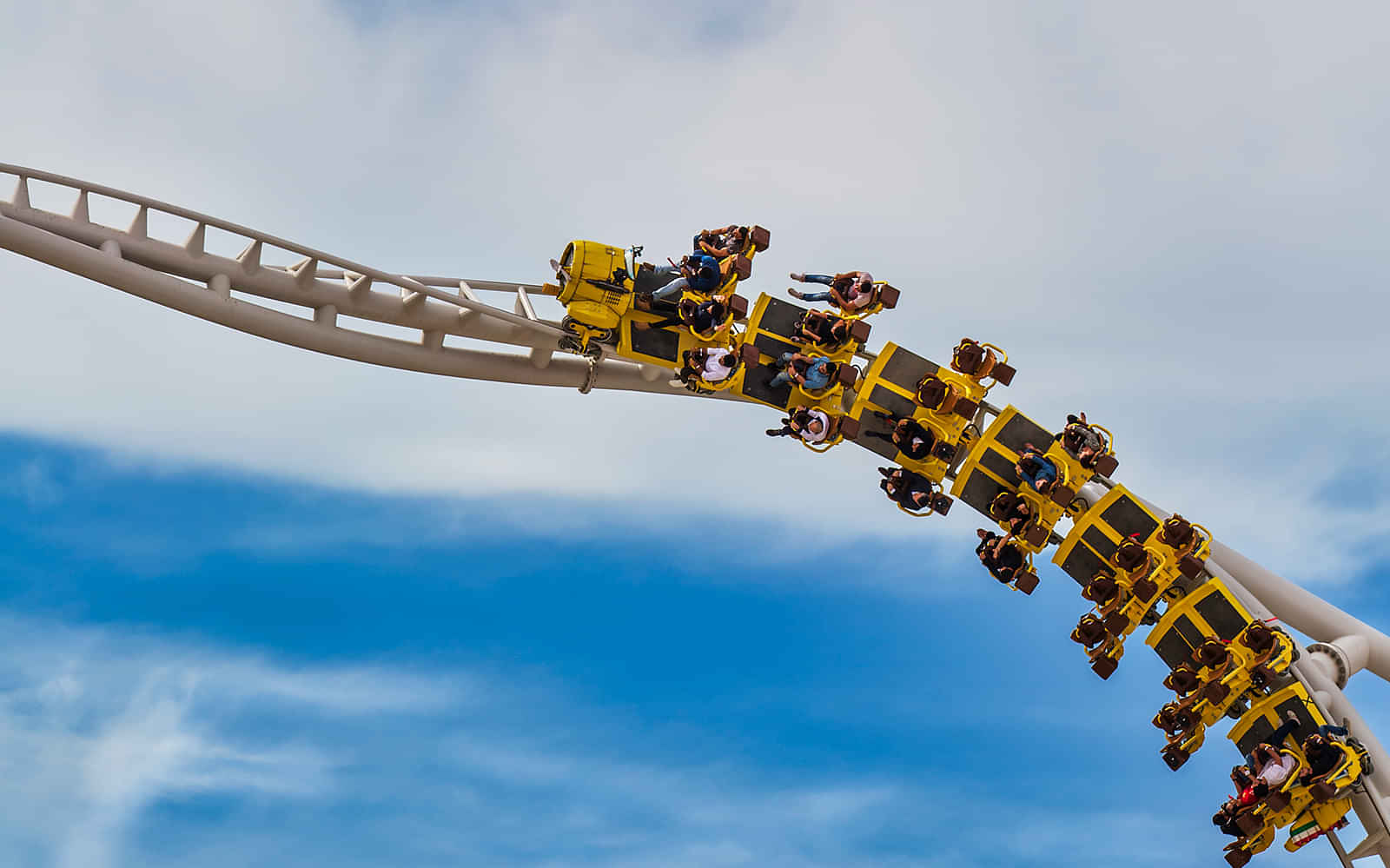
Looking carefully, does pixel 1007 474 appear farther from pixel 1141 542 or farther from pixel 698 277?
pixel 698 277

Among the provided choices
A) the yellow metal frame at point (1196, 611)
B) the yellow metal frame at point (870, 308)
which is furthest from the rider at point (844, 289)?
the yellow metal frame at point (1196, 611)

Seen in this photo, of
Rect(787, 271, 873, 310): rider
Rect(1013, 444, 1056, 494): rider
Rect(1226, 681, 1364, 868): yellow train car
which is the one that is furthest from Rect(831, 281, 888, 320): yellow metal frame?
Rect(1226, 681, 1364, 868): yellow train car

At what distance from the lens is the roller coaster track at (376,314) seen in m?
18.3

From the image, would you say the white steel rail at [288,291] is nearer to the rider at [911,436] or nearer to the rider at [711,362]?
the rider at [711,362]

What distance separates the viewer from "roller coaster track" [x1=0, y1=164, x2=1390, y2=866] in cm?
1827

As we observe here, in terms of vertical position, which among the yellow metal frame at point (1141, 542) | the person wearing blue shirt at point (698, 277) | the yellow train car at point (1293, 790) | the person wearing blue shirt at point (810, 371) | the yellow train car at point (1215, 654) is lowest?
the yellow train car at point (1293, 790)

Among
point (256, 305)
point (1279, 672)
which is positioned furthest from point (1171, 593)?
point (256, 305)

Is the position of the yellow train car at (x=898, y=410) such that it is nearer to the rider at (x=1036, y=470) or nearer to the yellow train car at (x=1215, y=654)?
the rider at (x=1036, y=470)

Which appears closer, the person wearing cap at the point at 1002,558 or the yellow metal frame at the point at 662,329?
the yellow metal frame at the point at 662,329

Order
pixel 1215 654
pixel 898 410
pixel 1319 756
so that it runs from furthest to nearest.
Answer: pixel 898 410, pixel 1215 654, pixel 1319 756

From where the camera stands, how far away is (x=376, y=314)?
65.3ft

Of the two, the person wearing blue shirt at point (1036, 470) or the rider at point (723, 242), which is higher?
the rider at point (723, 242)

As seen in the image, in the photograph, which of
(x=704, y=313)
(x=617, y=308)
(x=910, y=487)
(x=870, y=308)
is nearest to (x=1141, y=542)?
(x=910, y=487)

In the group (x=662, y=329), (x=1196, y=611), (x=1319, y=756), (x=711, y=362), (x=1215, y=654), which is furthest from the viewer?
(x=1196, y=611)
